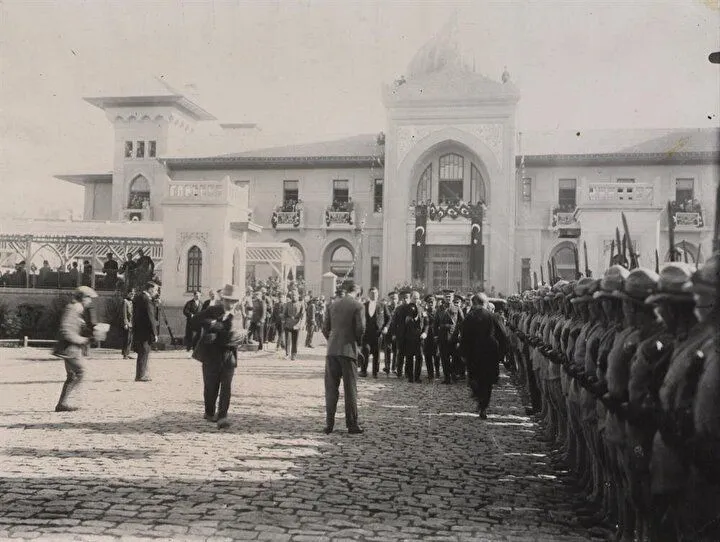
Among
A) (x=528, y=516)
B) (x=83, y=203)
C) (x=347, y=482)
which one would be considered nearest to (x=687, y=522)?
(x=528, y=516)

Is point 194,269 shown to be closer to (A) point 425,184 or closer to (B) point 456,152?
(A) point 425,184

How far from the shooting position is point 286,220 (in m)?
39.7

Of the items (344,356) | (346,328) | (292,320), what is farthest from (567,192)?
(344,356)

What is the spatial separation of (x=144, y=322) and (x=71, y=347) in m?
3.94

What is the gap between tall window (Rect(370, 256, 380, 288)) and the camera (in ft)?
127

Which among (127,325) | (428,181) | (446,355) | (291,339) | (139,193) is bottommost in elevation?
(446,355)

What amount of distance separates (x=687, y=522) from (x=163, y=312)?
22518 millimetres

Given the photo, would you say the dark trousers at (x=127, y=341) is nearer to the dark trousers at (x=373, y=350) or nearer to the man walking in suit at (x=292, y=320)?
the man walking in suit at (x=292, y=320)

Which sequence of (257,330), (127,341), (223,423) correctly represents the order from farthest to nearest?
(257,330) < (127,341) < (223,423)

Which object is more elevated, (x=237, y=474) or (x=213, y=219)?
(x=213, y=219)

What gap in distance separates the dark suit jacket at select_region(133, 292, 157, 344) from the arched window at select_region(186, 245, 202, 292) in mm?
11251

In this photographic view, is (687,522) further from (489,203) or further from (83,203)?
(83,203)

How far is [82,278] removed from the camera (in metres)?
25.1

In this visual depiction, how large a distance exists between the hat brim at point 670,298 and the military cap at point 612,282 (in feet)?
4.72
